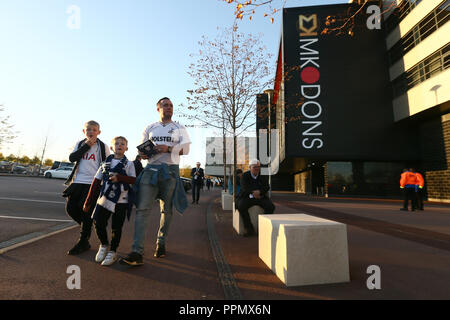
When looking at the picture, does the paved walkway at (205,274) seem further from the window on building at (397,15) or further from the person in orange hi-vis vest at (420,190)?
the window on building at (397,15)

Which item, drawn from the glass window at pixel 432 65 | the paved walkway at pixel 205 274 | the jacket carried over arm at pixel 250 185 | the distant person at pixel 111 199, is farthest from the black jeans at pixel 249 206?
the glass window at pixel 432 65

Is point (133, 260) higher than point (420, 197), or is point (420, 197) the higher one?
point (420, 197)

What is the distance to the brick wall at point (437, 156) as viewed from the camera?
16.8 m

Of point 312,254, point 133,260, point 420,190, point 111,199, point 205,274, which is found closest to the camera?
point 312,254

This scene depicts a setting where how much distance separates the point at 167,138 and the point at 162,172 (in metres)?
0.49

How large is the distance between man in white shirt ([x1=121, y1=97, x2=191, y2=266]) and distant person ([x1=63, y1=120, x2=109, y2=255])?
76cm

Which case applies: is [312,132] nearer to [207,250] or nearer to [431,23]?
[431,23]

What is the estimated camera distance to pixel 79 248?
3.33 m

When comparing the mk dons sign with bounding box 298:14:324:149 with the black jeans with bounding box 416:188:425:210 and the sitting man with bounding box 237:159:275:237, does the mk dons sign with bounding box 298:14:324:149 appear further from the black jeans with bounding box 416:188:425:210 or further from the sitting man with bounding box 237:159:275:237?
the sitting man with bounding box 237:159:275:237

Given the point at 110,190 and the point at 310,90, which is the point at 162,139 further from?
the point at 310,90

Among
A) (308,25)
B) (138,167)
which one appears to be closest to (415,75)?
(308,25)

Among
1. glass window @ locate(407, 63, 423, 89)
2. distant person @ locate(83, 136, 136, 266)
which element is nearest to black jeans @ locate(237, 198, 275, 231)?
distant person @ locate(83, 136, 136, 266)

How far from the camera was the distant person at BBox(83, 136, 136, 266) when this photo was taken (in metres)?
2.99

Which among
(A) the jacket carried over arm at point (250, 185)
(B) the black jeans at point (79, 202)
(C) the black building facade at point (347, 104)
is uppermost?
(C) the black building facade at point (347, 104)
